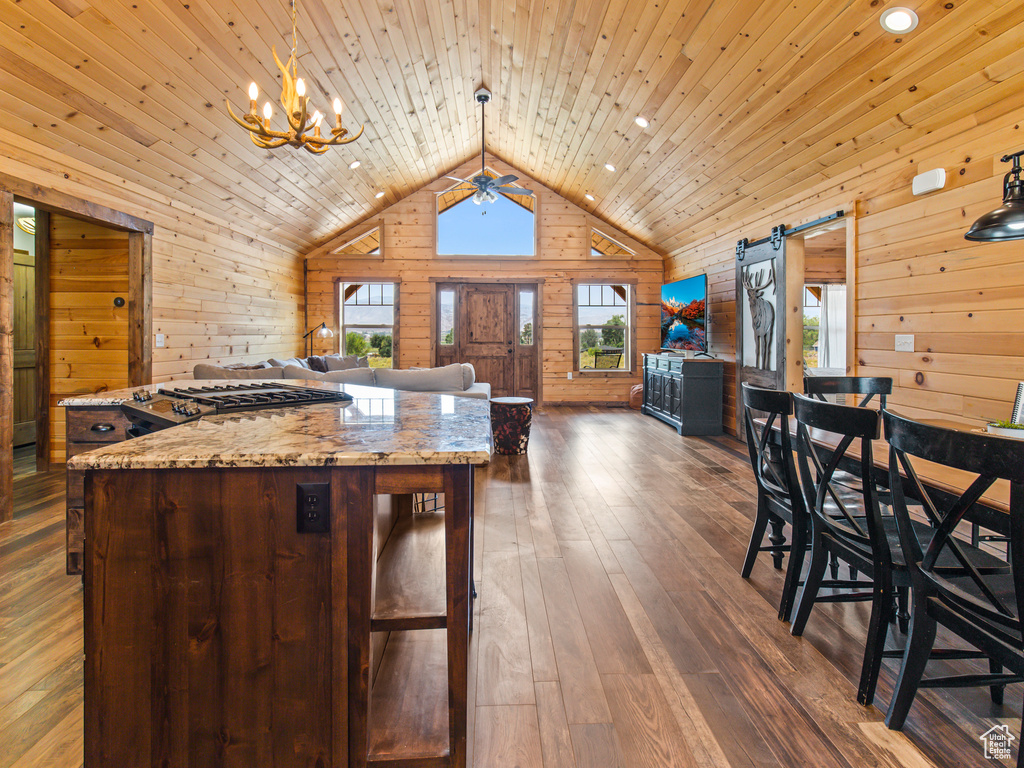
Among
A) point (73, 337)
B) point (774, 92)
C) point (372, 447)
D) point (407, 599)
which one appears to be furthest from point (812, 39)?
point (73, 337)

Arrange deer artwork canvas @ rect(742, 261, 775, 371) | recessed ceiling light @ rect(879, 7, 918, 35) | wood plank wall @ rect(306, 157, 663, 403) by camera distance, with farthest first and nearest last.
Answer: wood plank wall @ rect(306, 157, 663, 403)
deer artwork canvas @ rect(742, 261, 775, 371)
recessed ceiling light @ rect(879, 7, 918, 35)

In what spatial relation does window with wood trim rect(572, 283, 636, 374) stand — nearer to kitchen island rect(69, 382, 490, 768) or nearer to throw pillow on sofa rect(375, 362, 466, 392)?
throw pillow on sofa rect(375, 362, 466, 392)

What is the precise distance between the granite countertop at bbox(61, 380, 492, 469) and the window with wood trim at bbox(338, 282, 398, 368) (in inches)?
269

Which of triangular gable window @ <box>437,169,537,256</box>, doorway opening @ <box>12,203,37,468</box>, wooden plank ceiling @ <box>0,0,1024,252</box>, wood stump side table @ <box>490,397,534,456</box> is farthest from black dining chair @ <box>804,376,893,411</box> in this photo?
doorway opening @ <box>12,203,37,468</box>

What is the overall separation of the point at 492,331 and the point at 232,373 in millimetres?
4855

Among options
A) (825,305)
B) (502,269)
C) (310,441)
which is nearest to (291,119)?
(310,441)

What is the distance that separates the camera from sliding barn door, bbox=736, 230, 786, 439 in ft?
16.5

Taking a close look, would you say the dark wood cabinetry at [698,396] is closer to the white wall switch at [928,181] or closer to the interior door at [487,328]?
the white wall switch at [928,181]

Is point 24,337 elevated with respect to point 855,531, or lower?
elevated

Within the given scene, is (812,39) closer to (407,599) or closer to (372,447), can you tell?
(372,447)

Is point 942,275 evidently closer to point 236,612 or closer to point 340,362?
point 236,612

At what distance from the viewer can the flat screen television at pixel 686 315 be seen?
267 inches

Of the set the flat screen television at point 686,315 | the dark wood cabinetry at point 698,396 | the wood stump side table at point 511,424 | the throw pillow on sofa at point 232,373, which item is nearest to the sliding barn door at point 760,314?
the dark wood cabinetry at point 698,396

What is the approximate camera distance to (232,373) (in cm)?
432
